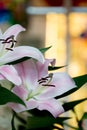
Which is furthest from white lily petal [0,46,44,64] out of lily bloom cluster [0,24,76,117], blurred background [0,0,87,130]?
blurred background [0,0,87,130]

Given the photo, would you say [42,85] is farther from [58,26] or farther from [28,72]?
[58,26]

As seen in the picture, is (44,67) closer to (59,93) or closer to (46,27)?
(59,93)

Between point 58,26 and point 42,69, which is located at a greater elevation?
point 42,69

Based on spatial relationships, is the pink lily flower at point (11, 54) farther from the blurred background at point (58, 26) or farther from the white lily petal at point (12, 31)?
the blurred background at point (58, 26)

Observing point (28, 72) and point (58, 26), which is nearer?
point (28, 72)

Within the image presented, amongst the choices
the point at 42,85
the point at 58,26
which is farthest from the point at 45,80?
the point at 58,26

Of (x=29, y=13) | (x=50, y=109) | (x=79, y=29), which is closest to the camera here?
(x=50, y=109)

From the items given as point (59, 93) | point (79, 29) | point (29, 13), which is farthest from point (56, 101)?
point (29, 13)
